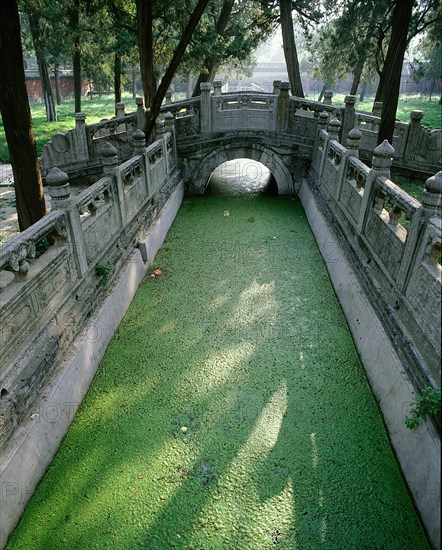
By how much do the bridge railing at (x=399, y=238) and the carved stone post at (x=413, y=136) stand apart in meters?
4.39

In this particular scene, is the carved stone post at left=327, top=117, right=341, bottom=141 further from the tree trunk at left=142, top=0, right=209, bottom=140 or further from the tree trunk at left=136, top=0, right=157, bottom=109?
the tree trunk at left=136, top=0, right=157, bottom=109

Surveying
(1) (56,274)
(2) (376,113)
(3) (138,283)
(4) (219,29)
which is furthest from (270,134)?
(4) (219,29)

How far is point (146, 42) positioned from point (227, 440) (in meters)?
10.4

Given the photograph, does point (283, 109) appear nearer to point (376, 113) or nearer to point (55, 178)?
point (376, 113)

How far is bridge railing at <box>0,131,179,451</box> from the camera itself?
324 centimetres

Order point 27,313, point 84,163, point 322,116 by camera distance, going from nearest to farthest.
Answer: point 27,313 < point 322,116 < point 84,163

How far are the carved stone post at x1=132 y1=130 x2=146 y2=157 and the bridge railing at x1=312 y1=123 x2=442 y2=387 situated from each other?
3.54 metres

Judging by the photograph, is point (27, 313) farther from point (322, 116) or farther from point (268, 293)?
point (322, 116)

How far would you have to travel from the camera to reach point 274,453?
3666mm

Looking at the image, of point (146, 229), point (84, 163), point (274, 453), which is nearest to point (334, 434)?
point (274, 453)

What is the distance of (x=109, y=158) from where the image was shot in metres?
5.60

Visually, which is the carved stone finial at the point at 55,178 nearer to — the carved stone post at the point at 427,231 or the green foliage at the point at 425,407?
the carved stone post at the point at 427,231

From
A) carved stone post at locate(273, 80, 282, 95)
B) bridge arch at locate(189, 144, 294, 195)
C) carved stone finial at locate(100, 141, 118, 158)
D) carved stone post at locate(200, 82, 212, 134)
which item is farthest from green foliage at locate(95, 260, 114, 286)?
carved stone post at locate(273, 80, 282, 95)

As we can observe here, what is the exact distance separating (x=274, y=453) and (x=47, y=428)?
209cm
